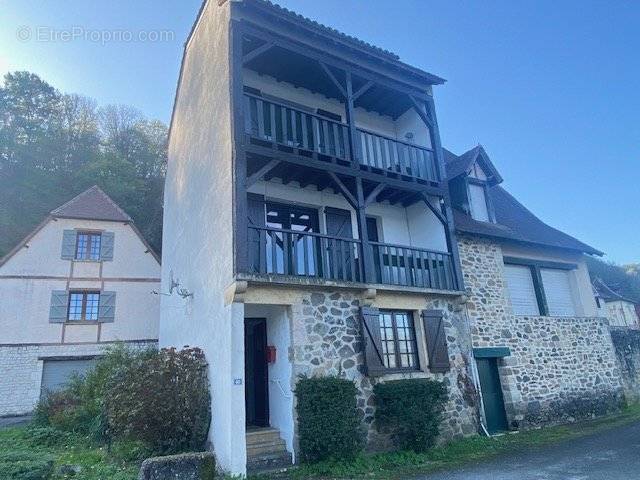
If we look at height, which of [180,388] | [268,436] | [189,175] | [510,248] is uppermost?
[189,175]

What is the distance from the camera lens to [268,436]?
24.3ft

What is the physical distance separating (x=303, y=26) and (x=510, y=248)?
779 centimetres

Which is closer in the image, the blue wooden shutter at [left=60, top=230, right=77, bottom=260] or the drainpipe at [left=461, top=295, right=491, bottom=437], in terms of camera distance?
the drainpipe at [left=461, top=295, right=491, bottom=437]

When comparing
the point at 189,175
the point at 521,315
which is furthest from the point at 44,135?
the point at 521,315

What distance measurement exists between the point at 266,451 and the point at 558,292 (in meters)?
9.70

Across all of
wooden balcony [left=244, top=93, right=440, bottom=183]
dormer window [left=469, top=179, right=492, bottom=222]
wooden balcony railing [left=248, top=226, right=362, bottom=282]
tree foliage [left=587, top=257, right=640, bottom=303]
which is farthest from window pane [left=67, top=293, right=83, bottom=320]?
tree foliage [left=587, top=257, right=640, bottom=303]

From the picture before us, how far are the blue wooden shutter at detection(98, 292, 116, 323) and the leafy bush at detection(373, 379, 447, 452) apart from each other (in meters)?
13.0

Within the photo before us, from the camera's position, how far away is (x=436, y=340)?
9125mm

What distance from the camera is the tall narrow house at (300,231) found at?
7.46 metres

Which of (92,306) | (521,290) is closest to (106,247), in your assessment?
(92,306)

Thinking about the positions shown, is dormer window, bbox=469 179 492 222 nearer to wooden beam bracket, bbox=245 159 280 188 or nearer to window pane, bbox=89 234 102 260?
wooden beam bracket, bbox=245 159 280 188

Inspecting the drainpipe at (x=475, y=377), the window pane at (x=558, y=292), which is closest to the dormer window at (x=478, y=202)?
the window pane at (x=558, y=292)

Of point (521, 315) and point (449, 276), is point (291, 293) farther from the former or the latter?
point (521, 315)

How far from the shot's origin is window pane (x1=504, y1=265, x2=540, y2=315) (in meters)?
11.3
